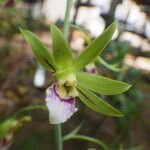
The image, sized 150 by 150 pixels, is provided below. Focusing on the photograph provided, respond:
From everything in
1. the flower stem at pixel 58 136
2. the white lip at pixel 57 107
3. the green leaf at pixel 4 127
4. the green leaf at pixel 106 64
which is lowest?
the green leaf at pixel 4 127

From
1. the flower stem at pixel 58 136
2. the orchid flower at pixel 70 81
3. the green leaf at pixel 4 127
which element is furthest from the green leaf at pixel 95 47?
the green leaf at pixel 4 127

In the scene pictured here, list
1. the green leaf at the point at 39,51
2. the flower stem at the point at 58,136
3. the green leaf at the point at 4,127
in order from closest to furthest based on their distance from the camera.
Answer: the green leaf at the point at 39,51 → the flower stem at the point at 58,136 → the green leaf at the point at 4,127

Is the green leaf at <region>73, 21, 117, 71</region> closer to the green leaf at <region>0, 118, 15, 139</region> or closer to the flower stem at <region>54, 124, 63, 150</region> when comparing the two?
the flower stem at <region>54, 124, 63, 150</region>

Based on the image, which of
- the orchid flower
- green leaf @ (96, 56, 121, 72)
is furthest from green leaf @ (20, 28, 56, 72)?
green leaf @ (96, 56, 121, 72)

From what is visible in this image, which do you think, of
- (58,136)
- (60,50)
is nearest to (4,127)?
(58,136)

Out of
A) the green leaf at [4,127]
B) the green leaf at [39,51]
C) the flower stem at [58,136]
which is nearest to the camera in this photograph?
the green leaf at [39,51]

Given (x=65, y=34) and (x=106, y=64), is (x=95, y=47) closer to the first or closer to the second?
(x=65, y=34)

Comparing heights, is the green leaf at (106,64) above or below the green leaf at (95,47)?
below

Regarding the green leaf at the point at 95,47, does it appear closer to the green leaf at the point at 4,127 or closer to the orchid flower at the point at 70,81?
the orchid flower at the point at 70,81

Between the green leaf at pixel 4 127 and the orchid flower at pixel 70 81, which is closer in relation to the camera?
the orchid flower at pixel 70 81
